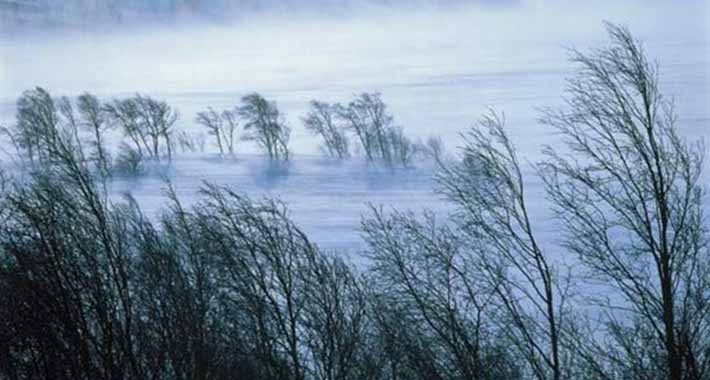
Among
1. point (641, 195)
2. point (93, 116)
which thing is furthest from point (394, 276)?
point (93, 116)

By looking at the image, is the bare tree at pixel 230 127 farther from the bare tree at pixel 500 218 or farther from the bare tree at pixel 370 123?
the bare tree at pixel 500 218

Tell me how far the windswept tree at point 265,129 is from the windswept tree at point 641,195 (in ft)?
62.1

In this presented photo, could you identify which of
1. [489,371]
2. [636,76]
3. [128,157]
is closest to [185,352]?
[489,371]

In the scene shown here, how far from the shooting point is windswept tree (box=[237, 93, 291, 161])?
24.0m

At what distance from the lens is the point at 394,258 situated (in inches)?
239

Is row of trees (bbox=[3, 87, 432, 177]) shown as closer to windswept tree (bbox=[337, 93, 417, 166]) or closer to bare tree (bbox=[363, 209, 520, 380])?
windswept tree (bbox=[337, 93, 417, 166])

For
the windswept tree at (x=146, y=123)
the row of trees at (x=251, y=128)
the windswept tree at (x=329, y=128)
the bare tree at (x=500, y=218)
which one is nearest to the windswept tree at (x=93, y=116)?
the row of trees at (x=251, y=128)

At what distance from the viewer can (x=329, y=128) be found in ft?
81.8

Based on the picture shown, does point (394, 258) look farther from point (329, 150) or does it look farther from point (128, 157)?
point (329, 150)

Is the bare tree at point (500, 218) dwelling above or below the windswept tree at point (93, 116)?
below

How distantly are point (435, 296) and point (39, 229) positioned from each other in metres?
2.87

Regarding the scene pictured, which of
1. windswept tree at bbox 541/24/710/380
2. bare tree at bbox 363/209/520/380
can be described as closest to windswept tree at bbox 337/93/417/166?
bare tree at bbox 363/209/520/380

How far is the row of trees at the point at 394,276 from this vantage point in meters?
5.10

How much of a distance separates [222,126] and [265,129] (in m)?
2.62
